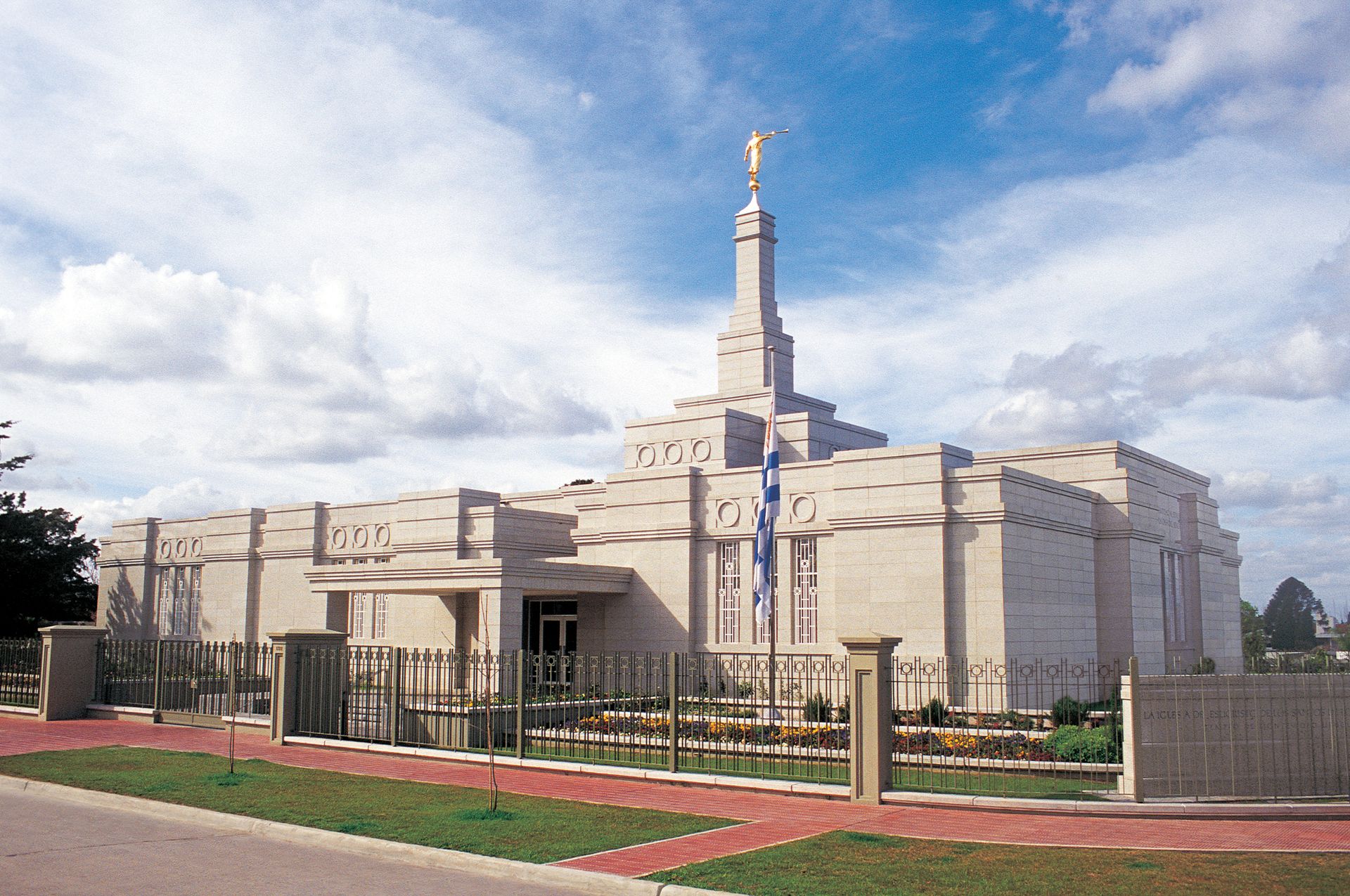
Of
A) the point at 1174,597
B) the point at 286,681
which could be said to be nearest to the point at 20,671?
the point at 286,681

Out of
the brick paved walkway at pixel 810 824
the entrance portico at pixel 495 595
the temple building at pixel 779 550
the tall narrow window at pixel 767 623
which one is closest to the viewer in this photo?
the brick paved walkway at pixel 810 824

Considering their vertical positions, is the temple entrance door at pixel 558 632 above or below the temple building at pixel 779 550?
below

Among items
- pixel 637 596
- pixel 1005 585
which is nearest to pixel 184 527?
pixel 637 596

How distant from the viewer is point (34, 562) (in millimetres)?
46656

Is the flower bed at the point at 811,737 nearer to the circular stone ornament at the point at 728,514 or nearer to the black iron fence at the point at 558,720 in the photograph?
the black iron fence at the point at 558,720

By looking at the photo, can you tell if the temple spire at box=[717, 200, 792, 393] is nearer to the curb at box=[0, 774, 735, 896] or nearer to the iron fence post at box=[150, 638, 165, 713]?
the iron fence post at box=[150, 638, 165, 713]

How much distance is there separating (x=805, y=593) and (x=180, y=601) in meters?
32.1

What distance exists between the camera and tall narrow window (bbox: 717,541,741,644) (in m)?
31.6

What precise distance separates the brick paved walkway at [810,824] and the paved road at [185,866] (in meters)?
1.68

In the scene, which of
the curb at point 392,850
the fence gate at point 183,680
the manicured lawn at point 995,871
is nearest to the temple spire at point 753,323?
the fence gate at point 183,680

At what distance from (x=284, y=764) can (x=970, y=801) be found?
10.9 m

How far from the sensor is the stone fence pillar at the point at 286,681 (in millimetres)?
20719

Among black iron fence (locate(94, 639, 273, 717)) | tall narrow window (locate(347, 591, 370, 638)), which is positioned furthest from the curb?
tall narrow window (locate(347, 591, 370, 638))

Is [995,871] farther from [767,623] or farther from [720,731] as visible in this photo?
[767,623]
